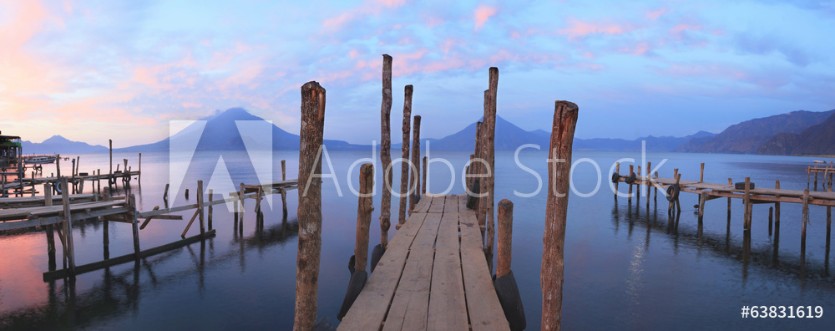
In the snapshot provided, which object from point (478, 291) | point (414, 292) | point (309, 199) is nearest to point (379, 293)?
point (414, 292)

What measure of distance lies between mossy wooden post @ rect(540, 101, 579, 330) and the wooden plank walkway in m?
0.63

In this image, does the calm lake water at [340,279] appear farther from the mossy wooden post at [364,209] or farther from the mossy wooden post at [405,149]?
the mossy wooden post at [405,149]

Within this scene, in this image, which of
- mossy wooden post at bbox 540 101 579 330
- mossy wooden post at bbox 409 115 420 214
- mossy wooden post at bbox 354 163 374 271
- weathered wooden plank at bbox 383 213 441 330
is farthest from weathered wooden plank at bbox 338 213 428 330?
mossy wooden post at bbox 409 115 420 214

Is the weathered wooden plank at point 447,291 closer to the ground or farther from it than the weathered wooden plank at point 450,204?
closer to the ground

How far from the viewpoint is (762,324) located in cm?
1162

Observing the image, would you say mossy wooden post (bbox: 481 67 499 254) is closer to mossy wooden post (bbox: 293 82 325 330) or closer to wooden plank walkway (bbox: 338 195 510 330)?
wooden plank walkway (bbox: 338 195 510 330)

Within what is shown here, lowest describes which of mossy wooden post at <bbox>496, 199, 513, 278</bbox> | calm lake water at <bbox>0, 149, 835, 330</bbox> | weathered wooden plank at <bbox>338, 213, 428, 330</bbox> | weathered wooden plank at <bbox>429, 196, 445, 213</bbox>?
calm lake water at <bbox>0, 149, 835, 330</bbox>

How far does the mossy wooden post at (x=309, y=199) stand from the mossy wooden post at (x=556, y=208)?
108 inches

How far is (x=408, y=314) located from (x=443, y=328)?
628 millimetres

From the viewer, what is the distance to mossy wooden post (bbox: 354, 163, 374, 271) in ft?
25.3

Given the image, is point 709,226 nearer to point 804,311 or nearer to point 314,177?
point 804,311

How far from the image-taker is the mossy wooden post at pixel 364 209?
7711mm

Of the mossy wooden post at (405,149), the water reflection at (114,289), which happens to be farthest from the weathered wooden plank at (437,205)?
the water reflection at (114,289)

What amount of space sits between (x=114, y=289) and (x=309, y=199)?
10997 millimetres
